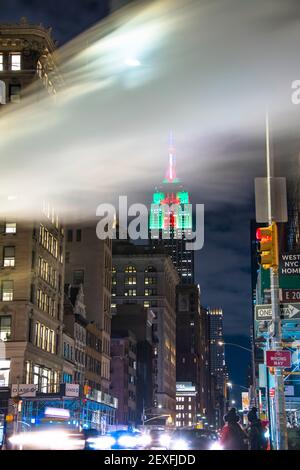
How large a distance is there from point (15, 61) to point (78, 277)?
47.0 meters

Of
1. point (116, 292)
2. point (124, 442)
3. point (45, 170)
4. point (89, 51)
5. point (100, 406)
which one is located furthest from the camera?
point (116, 292)

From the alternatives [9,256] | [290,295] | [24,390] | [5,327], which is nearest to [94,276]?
[9,256]

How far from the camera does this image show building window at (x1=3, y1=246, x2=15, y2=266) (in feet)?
235

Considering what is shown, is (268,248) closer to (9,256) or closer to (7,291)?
(7,291)

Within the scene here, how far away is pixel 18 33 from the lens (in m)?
76.4

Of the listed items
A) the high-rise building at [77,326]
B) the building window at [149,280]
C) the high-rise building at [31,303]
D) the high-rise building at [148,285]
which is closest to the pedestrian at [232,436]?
the high-rise building at [31,303]

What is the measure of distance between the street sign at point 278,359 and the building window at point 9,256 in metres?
52.9

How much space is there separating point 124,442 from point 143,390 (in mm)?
114231

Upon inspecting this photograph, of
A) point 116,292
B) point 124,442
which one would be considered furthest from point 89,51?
point 116,292

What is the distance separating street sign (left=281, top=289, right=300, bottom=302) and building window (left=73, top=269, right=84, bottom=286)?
260ft

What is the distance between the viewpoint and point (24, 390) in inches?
2436

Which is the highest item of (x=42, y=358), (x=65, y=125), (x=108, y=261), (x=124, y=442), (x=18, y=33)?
(x=18, y=33)

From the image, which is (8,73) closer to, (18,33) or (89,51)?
(18,33)

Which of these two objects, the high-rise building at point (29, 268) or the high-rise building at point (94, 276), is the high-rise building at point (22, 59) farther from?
the high-rise building at point (94, 276)
